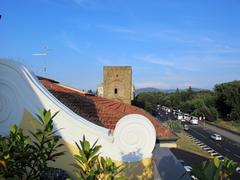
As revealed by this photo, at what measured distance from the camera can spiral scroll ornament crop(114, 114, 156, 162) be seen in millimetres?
6734

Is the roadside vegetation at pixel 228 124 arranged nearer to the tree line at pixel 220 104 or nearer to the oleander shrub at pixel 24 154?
the tree line at pixel 220 104

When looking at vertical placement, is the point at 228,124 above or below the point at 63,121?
below

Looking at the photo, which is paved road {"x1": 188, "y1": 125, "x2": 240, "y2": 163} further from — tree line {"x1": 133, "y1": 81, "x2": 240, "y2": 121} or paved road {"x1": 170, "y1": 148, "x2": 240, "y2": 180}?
tree line {"x1": 133, "y1": 81, "x2": 240, "y2": 121}

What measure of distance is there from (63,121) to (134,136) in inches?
56.7

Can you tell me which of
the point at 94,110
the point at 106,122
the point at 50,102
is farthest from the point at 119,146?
the point at 94,110

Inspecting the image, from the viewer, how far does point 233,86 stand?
7531cm

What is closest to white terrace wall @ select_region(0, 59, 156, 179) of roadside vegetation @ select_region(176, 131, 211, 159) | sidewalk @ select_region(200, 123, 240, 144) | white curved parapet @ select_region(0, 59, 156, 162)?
white curved parapet @ select_region(0, 59, 156, 162)

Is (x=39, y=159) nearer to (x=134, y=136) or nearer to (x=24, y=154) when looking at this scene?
(x=24, y=154)

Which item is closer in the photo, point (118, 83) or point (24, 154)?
point (24, 154)

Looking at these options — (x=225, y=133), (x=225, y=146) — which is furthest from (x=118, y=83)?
(x=225, y=133)

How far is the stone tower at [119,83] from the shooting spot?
1807 inches

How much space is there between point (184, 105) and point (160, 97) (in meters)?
38.2

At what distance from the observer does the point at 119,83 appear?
46.3 m

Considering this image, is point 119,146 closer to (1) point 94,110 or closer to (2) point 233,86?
(1) point 94,110
